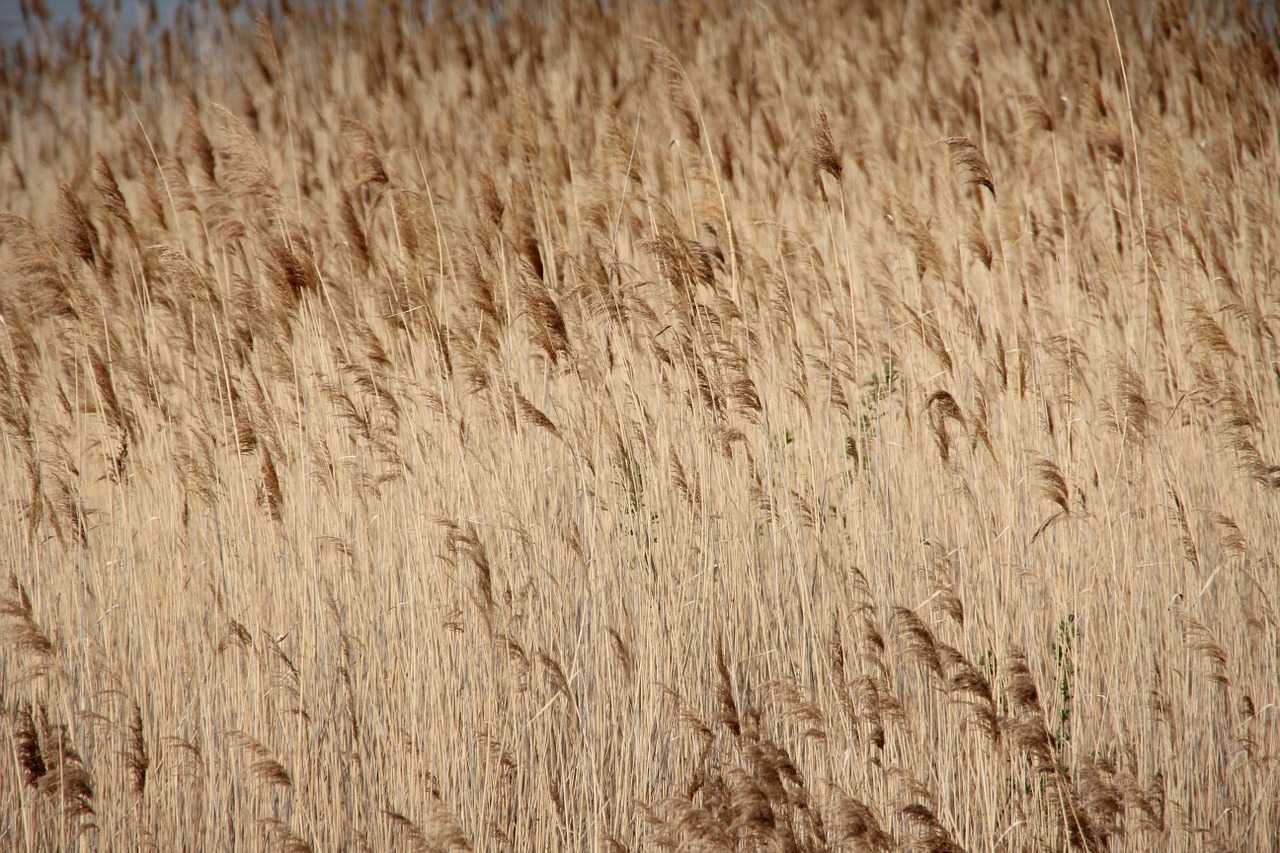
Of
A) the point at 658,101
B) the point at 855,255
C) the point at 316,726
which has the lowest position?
the point at 316,726

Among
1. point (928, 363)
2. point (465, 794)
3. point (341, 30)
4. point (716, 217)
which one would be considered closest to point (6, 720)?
point (465, 794)

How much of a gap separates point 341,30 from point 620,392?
228 inches

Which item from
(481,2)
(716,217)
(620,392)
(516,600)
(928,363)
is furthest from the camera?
(481,2)

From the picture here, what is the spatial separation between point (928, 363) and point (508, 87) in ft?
14.2

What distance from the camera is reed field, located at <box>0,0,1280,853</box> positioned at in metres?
2.62

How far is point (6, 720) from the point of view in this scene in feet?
9.06

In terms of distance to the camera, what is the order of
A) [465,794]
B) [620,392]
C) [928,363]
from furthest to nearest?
[928,363]
[620,392]
[465,794]

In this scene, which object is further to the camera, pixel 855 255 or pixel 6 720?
pixel 855 255

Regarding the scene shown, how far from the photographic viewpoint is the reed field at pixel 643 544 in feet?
8.61

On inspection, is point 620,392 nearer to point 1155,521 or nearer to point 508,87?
point 1155,521

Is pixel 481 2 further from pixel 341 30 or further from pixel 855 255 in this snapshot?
pixel 855 255

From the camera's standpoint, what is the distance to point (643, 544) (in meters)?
3.05

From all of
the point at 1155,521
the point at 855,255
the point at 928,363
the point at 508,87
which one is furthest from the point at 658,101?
the point at 1155,521

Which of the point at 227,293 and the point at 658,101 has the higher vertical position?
the point at 658,101
